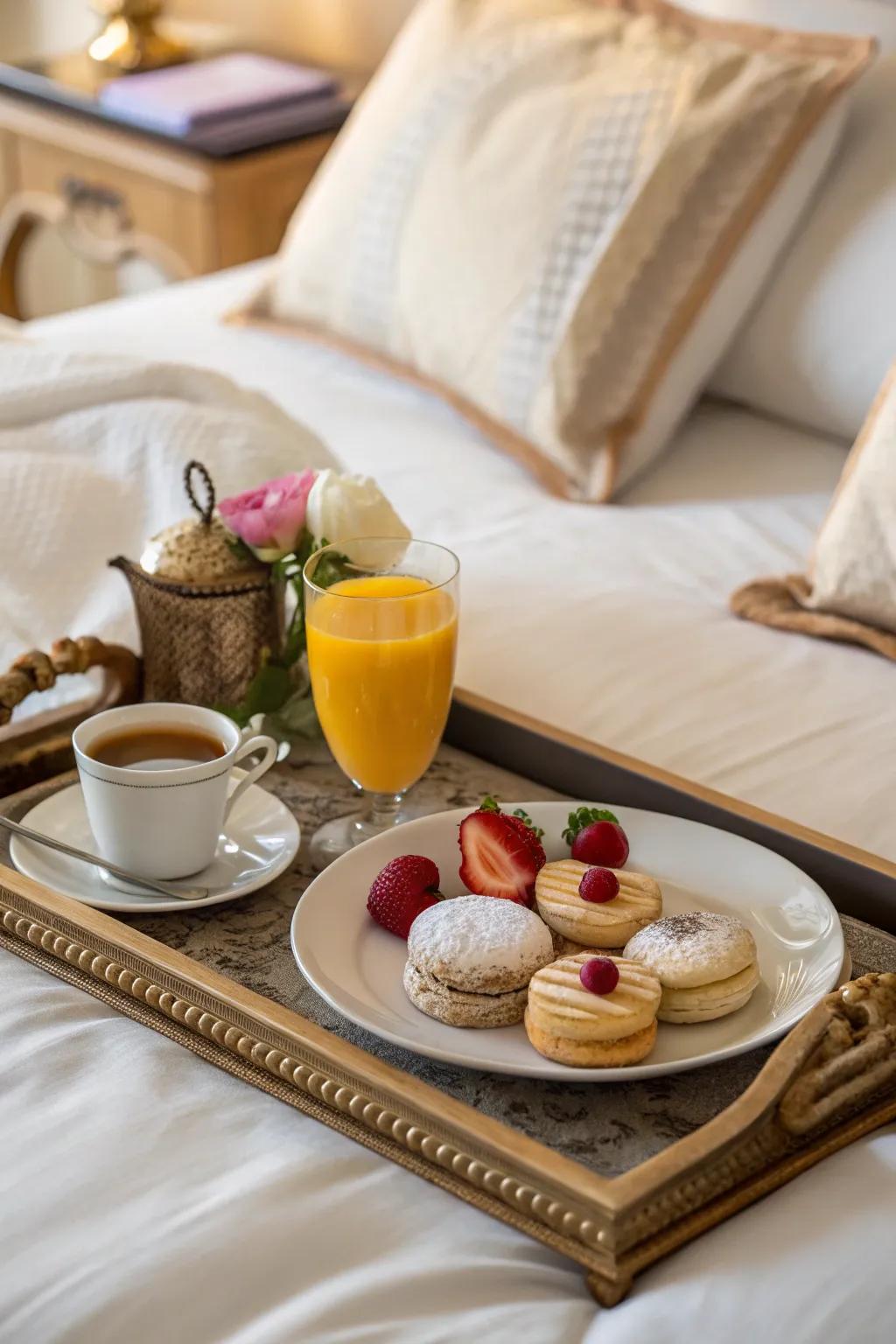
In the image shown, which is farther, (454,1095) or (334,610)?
(334,610)

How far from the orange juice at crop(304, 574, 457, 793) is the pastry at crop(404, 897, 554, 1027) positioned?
21 centimetres

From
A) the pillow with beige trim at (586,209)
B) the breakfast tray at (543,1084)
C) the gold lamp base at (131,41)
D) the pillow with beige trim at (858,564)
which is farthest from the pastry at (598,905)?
the gold lamp base at (131,41)

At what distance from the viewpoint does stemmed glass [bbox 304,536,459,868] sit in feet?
3.43

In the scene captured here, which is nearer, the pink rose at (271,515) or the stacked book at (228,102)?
the pink rose at (271,515)

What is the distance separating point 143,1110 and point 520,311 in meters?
1.20

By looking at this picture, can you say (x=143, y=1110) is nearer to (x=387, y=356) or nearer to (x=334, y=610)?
(x=334, y=610)

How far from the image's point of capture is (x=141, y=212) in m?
2.80

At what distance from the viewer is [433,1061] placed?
0.86m

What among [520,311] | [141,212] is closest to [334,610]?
[520,311]

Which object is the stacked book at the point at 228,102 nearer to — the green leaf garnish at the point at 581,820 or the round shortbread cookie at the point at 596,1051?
the green leaf garnish at the point at 581,820

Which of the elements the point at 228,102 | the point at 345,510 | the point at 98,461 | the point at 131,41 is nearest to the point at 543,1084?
the point at 345,510

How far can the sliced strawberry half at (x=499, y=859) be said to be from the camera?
97 centimetres

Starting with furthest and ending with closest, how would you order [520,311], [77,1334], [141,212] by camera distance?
1. [141,212]
2. [520,311]
3. [77,1334]

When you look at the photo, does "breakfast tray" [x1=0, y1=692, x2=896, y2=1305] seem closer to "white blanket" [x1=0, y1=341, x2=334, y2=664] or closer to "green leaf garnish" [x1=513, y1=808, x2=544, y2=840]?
"green leaf garnish" [x1=513, y1=808, x2=544, y2=840]
